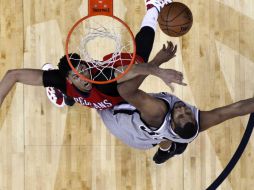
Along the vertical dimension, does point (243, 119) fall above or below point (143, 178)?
above

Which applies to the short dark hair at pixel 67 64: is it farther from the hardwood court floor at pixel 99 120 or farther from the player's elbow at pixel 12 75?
the hardwood court floor at pixel 99 120

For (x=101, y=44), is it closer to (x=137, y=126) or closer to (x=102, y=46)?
(x=102, y=46)

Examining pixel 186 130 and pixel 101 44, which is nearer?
pixel 186 130

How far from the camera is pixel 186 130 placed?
280 cm

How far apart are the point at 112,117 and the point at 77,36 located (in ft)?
2.50

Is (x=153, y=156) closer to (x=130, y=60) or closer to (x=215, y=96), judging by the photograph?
(x=215, y=96)

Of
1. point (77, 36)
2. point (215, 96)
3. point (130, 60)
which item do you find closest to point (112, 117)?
point (130, 60)

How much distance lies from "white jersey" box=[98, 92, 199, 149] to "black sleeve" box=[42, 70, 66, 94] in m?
0.41

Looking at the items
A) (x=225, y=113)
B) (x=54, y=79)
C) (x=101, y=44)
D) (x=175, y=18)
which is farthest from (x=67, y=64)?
(x=225, y=113)

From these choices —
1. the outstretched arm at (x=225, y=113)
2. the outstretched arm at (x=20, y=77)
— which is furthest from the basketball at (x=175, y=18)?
the outstretched arm at (x=20, y=77)

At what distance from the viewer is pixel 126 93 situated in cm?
273

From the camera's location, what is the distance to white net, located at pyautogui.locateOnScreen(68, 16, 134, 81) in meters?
3.02

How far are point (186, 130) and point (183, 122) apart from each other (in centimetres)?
6

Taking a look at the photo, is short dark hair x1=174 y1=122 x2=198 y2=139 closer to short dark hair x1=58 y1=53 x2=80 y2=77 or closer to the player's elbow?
short dark hair x1=58 y1=53 x2=80 y2=77
